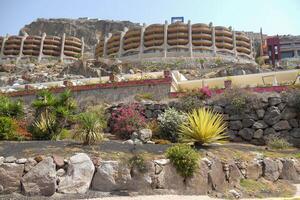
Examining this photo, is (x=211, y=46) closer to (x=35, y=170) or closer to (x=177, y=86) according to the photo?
(x=177, y=86)

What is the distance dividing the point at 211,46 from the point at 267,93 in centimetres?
6374

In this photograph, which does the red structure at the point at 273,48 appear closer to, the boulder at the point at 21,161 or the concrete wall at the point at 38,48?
the concrete wall at the point at 38,48

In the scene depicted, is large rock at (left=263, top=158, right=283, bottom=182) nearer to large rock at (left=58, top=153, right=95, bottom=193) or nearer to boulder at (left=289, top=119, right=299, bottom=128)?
boulder at (left=289, top=119, right=299, bottom=128)

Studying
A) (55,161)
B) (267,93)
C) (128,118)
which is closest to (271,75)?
(267,93)

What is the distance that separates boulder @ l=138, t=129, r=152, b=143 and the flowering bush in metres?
2.01

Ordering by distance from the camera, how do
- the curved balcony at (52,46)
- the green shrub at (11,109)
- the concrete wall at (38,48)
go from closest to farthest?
the green shrub at (11,109)
the concrete wall at (38,48)
the curved balcony at (52,46)

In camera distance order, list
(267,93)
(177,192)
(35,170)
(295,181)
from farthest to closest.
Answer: (267,93), (295,181), (177,192), (35,170)

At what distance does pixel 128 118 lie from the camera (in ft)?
73.6

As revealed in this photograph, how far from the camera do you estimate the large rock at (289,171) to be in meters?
16.7

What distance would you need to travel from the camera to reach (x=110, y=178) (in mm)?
12555

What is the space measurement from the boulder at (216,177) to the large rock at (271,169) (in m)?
2.63

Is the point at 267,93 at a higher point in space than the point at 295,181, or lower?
higher

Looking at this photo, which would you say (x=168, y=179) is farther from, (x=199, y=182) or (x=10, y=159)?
(x=10, y=159)

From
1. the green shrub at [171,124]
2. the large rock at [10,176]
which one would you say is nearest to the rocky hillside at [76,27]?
the green shrub at [171,124]
